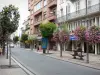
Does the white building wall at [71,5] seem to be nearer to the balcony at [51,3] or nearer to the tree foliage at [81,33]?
the balcony at [51,3]

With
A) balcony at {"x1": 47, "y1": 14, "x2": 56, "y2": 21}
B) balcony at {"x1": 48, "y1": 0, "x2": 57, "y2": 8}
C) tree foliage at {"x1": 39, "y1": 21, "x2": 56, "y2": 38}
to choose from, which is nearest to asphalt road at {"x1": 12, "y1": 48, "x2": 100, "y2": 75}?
tree foliage at {"x1": 39, "y1": 21, "x2": 56, "y2": 38}

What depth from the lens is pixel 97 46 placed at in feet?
146

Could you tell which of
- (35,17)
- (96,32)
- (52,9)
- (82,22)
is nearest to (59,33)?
(82,22)

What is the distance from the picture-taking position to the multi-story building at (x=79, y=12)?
4403 centimetres

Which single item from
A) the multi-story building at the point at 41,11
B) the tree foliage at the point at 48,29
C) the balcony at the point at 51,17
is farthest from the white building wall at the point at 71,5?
the tree foliage at the point at 48,29

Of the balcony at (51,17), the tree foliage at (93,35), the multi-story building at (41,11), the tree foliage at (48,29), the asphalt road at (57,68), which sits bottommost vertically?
the asphalt road at (57,68)

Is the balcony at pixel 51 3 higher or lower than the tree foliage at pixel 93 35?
higher

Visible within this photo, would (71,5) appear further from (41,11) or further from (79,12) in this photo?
(41,11)

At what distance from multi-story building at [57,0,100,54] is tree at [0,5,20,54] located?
34.6ft

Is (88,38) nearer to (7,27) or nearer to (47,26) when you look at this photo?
(7,27)

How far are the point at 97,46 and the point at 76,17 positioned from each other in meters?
8.45

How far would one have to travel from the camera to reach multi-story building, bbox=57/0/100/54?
44.0m

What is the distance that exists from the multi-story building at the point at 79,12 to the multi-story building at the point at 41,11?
4718 millimetres

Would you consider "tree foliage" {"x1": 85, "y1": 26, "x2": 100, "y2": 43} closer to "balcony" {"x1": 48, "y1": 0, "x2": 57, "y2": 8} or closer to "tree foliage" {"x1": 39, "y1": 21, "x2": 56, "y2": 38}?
"tree foliage" {"x1": 39, "y1": 21, "x2": 56, "y2": 38}
